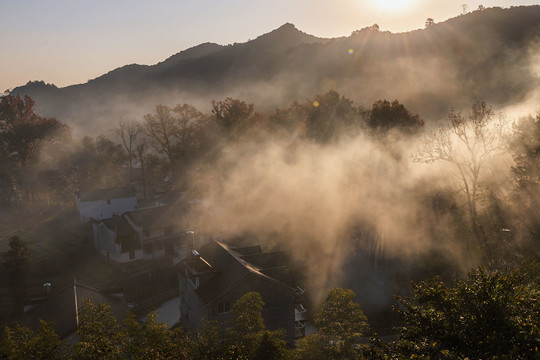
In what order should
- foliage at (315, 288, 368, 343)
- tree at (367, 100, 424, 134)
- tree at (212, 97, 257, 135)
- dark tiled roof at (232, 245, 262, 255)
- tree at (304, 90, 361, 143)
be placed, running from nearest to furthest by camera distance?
1. foliage at (315, 288, 368, 343)
2. dark tiled roof at (232, 245, 262, 255)
3. tree at (367, 100, 424, 134)
4. tree at (304, 90, 361, 143)
5. tree at (212, 97, 257, 135)

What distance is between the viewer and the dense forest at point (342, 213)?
11.8 metres

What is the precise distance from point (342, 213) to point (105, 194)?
30297 millimetres

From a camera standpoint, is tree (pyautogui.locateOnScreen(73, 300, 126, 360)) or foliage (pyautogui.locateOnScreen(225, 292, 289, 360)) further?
foliage (pyautogui.locateOnScreen(225, 292, 289, 360))

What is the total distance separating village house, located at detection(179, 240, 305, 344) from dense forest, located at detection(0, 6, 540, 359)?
7.55 feet

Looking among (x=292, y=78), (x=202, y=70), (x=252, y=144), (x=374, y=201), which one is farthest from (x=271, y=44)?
(x=374, y=201)

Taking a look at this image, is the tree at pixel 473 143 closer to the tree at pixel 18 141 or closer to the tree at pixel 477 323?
the tree at pixel 477 323

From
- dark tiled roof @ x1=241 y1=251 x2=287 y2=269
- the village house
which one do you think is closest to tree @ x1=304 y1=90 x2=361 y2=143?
dark tiled roof @ x1=241 y1=251 x2=287 y2=269

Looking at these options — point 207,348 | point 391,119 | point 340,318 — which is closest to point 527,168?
point 391,119

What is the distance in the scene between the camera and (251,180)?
148 ft

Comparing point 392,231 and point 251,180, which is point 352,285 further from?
point 251,180

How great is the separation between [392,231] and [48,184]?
160ft

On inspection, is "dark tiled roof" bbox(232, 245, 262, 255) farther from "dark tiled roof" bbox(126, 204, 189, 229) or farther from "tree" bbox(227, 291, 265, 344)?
"dark tiled roof" bbox(126, 204, 189, 229)

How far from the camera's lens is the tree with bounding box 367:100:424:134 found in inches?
1517

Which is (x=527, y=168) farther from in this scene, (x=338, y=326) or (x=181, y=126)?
(x=181, y=126)
